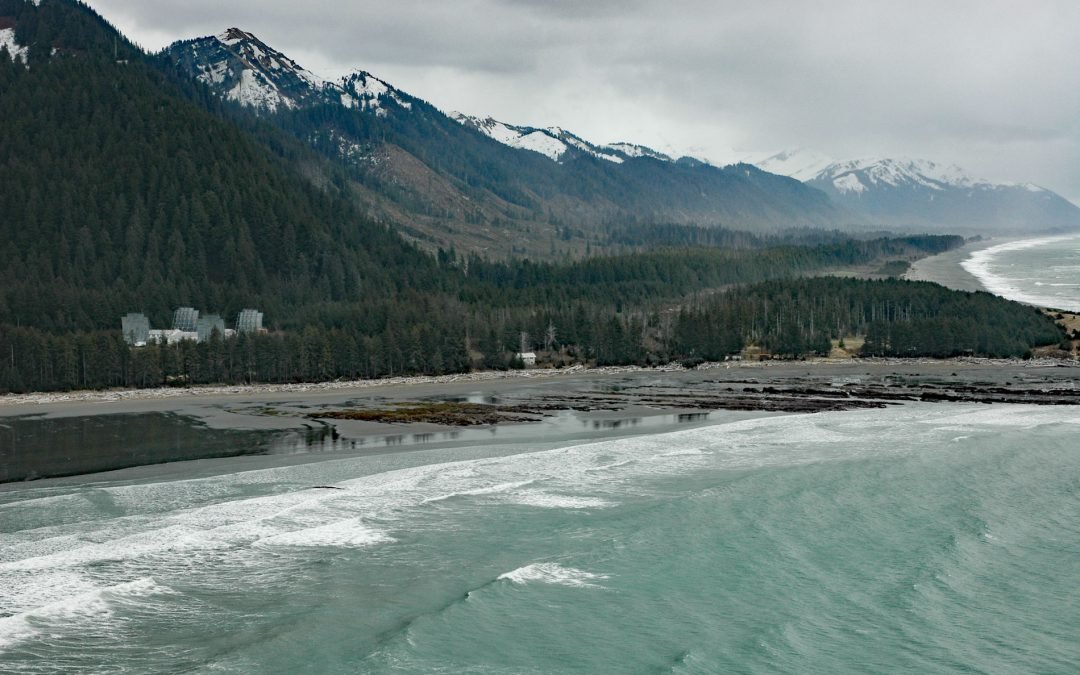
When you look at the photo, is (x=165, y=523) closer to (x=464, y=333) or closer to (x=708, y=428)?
(x=708, y=428)

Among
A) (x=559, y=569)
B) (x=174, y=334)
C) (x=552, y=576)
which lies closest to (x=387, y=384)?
(x=174, y=334)

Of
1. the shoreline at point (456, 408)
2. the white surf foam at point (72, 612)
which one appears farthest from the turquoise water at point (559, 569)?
the shoreline at point (456, 408)

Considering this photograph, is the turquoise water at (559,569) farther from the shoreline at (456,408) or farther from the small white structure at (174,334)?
the small white structure at (174,334)

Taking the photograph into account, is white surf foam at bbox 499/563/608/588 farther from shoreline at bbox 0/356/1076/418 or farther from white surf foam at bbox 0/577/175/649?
shoreline at bbox 0/356/1076/418

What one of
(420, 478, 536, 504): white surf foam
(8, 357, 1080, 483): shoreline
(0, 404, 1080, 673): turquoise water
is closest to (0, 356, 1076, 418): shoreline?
(8, 357, 1080, 483): shoreline

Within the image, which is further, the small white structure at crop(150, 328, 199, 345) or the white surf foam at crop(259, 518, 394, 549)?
the small white structure at crop(150, 328, 199, 345)
